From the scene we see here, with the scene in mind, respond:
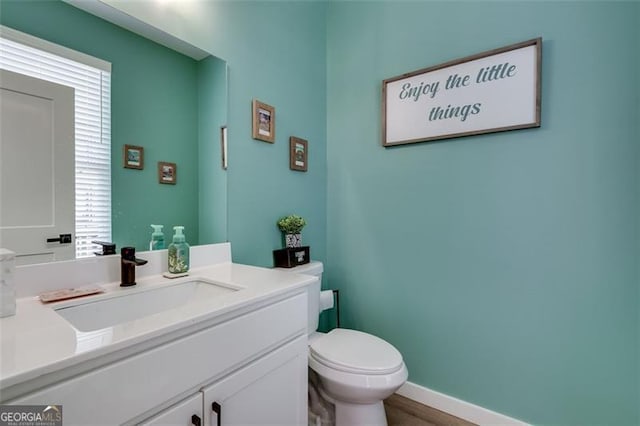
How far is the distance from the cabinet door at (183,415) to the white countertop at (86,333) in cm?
16

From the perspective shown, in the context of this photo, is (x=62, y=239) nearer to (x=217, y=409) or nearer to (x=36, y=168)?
(x=36, y=168)

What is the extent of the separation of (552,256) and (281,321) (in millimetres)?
1261

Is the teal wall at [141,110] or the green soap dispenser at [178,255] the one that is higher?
the teal wall at [141,110]

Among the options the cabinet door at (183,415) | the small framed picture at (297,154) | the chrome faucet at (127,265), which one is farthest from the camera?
the small framed picture at (297,154)

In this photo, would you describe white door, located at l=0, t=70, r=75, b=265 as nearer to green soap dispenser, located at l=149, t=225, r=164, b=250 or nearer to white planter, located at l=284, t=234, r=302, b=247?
green soap dispenser, located at l=149, t=225, r=164, b=250

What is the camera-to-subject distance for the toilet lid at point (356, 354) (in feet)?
4.07

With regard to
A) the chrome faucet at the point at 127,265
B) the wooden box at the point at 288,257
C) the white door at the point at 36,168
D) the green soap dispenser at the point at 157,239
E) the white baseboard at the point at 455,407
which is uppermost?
the white door at the point at 36,168

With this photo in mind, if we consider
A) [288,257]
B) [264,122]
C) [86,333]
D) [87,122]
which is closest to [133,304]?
[86,333]

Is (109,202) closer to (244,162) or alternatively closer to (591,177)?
(244,162)

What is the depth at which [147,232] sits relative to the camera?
115 cm

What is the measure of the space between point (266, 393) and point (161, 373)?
393 millimetres

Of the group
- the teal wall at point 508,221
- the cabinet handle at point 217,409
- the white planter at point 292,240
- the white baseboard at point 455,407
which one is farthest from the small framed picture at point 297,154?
the white baseboard at point 455,407

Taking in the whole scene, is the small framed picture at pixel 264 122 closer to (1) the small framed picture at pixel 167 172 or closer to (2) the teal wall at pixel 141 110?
(2) the teal wall at pixel 141 110

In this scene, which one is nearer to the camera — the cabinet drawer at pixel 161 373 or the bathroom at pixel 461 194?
the cabinet drawer at pixel 161 373
